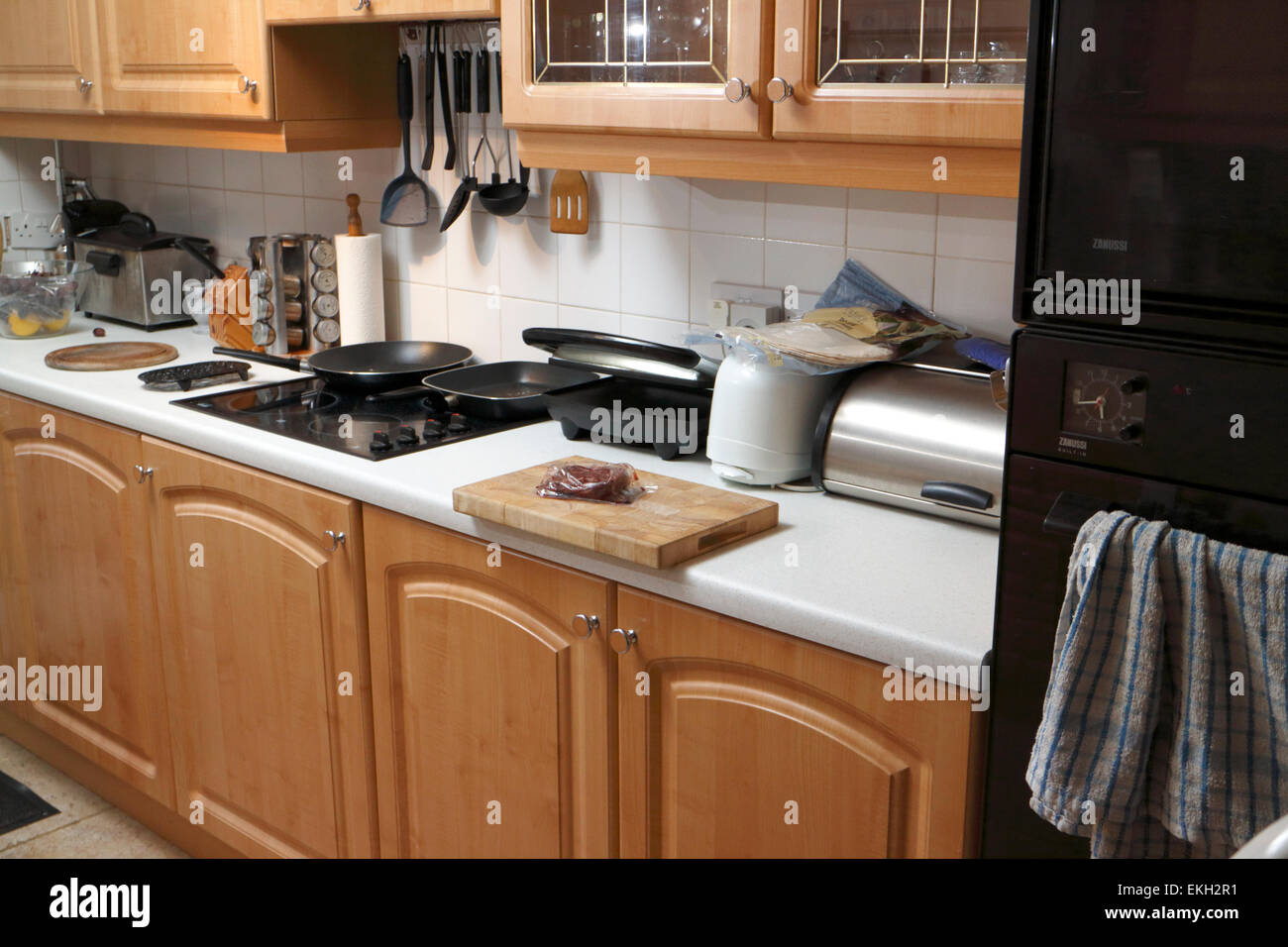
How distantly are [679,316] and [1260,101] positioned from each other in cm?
127

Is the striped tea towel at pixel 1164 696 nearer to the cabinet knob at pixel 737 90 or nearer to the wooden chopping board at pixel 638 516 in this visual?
the wooden chopping board at pixel 638 516

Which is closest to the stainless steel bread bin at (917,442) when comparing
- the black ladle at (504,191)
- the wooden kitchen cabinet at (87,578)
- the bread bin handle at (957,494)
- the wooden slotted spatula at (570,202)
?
the bread bin handle at (957,494)

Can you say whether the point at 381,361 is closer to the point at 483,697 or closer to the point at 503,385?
the point at 503,385

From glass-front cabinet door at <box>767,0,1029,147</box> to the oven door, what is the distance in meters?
0.46

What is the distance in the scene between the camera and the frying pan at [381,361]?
2.26 metres

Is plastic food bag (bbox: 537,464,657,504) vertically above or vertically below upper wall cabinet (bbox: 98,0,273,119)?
below

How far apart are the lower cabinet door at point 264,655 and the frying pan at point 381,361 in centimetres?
31

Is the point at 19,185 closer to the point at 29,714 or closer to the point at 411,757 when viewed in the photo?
the point at 29,714

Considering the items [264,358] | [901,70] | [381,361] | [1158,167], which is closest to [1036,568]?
[1158,167]

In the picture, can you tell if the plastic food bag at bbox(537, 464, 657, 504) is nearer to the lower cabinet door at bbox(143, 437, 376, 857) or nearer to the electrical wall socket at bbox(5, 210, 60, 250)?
the lower cabinet door at bbox(143, 437, 376, 857)

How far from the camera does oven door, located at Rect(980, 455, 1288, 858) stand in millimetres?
1046

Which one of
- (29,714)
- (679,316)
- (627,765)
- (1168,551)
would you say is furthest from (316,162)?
(1168,551)

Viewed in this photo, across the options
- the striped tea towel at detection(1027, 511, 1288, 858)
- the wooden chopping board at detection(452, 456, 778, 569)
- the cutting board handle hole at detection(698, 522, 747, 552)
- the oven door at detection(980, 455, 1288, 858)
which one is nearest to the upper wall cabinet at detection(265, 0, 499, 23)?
the wooden chopping board at detection(452, 456, 778, 569)

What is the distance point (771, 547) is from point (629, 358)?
0.52 meters
